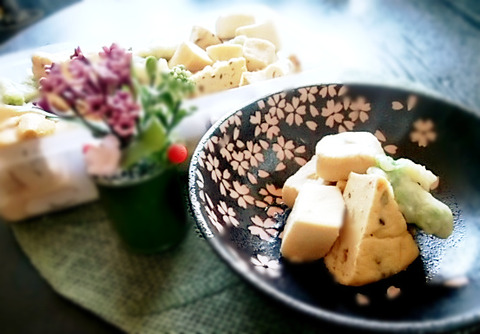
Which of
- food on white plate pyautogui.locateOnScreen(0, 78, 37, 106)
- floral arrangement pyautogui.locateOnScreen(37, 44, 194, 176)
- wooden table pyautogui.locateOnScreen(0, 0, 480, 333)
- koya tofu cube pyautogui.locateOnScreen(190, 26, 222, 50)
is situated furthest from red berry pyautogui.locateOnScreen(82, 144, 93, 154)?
koya tofu cube pyautogui.locateOnScreen(190, 26, 222, 50)

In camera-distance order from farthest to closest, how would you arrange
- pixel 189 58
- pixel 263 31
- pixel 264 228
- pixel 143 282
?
pixel 263 31 < pixel 189 58 < pixel 264 228 < pixel 143 282

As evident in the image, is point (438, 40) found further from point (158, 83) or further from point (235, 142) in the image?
point (158, 83)

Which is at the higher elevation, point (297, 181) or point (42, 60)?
point (42, 60)

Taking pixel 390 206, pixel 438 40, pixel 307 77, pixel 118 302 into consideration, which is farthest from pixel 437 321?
pixel 438 40

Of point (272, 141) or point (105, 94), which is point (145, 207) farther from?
point (272, 141)

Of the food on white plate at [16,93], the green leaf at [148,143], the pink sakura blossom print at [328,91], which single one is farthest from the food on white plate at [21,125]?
the pink sakura blossom print at [328,91]

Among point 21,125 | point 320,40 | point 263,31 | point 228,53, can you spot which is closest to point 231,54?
point 228,53
